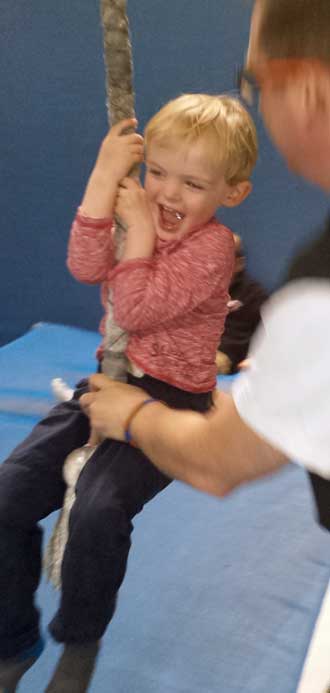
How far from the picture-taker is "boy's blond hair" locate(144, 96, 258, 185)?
1089 millimetres

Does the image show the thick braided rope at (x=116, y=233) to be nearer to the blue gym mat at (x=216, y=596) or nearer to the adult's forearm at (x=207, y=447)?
the adult's forearm at (x=207, y=447)

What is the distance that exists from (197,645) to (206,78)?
1.84 metres

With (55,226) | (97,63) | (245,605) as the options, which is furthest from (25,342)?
(245,605)

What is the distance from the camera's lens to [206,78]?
253cm

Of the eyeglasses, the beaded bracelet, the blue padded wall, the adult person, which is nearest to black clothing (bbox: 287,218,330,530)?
the adult person

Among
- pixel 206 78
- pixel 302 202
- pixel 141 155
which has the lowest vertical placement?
pixel 302 202

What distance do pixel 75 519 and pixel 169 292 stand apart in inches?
13.5

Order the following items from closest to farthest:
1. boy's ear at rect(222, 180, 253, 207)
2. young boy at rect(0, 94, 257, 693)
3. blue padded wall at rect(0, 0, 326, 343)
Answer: young boy at rect(0, 94, 257, 693) < boy's ear at rect(222, 180, 253, 207) < blue padded wall at rect(0, 0, 326, 343)

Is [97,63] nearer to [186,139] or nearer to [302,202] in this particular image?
[302,202]

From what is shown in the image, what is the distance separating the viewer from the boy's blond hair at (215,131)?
3.57ft

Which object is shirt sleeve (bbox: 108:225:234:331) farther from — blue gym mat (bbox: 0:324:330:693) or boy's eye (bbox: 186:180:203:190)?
blue gym mat (bbox: 0:324:330:693)

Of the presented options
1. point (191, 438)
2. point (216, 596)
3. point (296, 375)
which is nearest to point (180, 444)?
point (191, 438)

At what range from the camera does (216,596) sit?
152 centimetres

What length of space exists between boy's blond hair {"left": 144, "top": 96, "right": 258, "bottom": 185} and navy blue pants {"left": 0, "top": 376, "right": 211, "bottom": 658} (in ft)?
1.14
